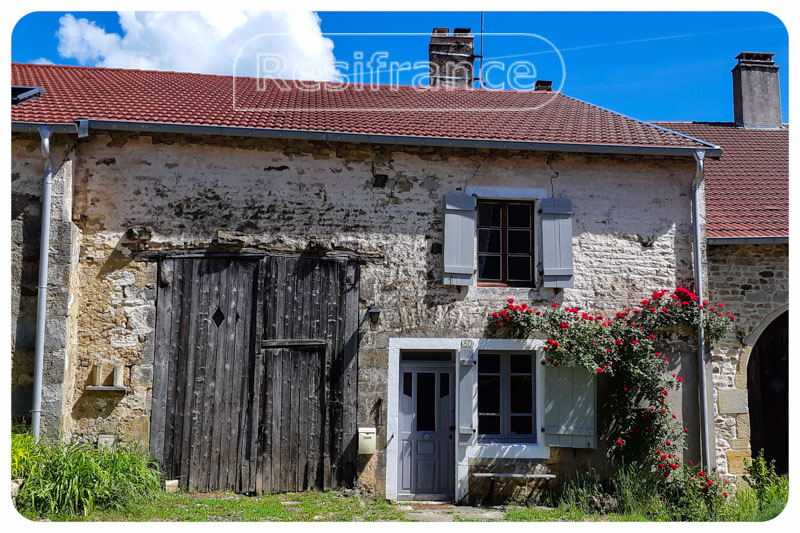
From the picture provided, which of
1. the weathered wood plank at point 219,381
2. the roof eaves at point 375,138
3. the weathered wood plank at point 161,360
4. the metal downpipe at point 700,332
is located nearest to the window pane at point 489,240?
the roof eaves at point 375,138

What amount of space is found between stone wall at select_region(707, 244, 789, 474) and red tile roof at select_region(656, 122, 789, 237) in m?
0.31

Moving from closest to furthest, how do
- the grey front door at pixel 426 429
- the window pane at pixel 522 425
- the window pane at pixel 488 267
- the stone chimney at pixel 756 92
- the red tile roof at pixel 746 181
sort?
1. the grey front door at pixel 426 429
2. the window pane at pixel 522 425
3. the window pane at pixel 488 267
4. the red tile roof at pixel 746 181
5. the stone chimney at pixel 756 92

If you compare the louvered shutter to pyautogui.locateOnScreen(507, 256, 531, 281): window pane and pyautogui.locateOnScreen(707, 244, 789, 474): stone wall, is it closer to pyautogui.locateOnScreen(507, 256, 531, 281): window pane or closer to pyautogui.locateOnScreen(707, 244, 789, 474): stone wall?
pyautogui.locateOnScreen(507, 256, 531, 281): window pane

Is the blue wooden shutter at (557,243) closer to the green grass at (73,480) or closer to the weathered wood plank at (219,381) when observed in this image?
the weathered wood plank at (219,381)

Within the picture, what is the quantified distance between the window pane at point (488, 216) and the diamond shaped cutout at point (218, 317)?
129 inches

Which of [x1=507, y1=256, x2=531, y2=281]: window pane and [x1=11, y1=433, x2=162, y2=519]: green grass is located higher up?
[x1=507, y1=256, x2=531, y2=281]: window pane

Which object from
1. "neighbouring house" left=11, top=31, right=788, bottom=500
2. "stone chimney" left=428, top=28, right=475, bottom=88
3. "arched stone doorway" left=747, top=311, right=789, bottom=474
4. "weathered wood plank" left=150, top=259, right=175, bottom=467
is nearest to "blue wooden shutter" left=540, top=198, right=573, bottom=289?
"neighbouring house" left=11, top=31, right=788, bottom=500

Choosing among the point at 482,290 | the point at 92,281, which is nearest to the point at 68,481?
the point at 92,281

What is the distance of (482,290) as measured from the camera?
7.57 metres

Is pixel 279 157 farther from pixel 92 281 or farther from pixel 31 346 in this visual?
pixel 31 346

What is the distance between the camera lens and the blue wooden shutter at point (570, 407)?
24.1 feet

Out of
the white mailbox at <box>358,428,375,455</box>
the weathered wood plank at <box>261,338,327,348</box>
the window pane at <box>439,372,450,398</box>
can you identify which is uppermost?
the weathered wood plank at <box>261,338,327,348</box>

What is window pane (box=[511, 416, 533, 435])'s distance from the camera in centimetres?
752

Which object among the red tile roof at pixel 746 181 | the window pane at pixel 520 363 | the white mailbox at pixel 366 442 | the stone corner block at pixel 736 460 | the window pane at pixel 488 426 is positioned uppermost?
the red tile roof at pixel 746 181
